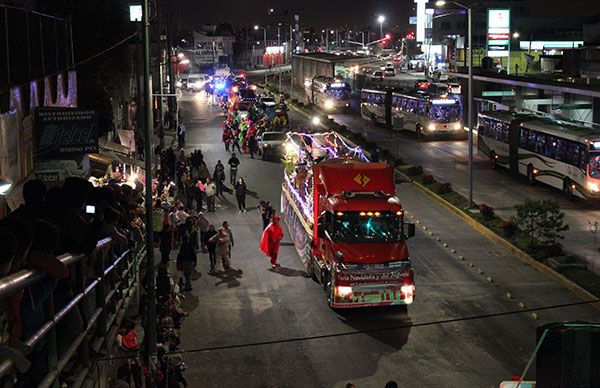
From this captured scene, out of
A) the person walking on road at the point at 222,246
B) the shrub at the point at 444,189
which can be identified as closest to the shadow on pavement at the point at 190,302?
the person walking on road at the point at 222,246

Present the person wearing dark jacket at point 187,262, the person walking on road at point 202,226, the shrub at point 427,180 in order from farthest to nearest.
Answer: the shrub at point 427,180
the person walking on road at point 202,226
the person wearing dark jacket at point 187,262

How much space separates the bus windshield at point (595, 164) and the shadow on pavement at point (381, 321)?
618 inches

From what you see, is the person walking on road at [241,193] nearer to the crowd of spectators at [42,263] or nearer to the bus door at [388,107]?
the crowd of spectators at [42,263]

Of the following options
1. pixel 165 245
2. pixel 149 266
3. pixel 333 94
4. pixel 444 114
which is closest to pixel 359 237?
pixel 149 266

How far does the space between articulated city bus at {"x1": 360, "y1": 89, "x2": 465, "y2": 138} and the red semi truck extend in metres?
30.8

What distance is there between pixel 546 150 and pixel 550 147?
40cm

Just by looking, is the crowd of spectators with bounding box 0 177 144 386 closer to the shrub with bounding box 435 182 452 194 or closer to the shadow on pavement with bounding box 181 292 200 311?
the shadow on pavement with bounding box 181 292 200 311

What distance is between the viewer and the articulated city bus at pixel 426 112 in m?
53.6

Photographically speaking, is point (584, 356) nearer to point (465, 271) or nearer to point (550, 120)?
point (465, 271)

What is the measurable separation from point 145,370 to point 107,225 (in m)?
5.05

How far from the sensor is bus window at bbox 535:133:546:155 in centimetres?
3716

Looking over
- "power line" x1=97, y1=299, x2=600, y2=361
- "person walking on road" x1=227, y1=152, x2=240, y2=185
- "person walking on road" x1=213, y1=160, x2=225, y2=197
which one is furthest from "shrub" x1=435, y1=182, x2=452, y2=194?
"power line" x1=97, y1=299, x2=600, y2=361

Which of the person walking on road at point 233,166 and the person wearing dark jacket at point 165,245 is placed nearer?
the person wearing dark jacket at point 165,245

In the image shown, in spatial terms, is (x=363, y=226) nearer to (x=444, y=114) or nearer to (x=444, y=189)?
(x=444, y=189)
